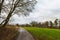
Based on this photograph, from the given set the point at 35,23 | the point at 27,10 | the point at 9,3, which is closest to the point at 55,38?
the point at 27,10

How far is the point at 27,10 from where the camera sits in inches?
1383

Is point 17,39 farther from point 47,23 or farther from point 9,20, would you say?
point 47,23

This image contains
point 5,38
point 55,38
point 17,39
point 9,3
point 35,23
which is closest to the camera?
point 17,39

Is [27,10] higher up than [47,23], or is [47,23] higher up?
[27,10]

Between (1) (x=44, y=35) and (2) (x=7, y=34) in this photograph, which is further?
(1) (x=44, y=35)

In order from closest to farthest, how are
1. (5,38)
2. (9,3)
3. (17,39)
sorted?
(17,39), (5,38), (9,3)

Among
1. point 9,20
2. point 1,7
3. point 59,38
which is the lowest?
point 59,38

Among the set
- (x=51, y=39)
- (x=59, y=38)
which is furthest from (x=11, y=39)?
(x=59, y=38)

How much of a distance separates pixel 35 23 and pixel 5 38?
3323 cm

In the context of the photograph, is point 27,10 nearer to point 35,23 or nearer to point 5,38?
point 5,38

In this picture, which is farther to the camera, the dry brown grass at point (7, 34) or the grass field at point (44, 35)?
the grass field at point (44, 35)

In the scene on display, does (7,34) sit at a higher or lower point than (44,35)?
higher

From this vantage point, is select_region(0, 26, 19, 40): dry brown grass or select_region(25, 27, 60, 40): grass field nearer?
select_region(0, 26, 19, 40): dry brown grass

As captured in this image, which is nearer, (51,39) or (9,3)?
(51,39)
